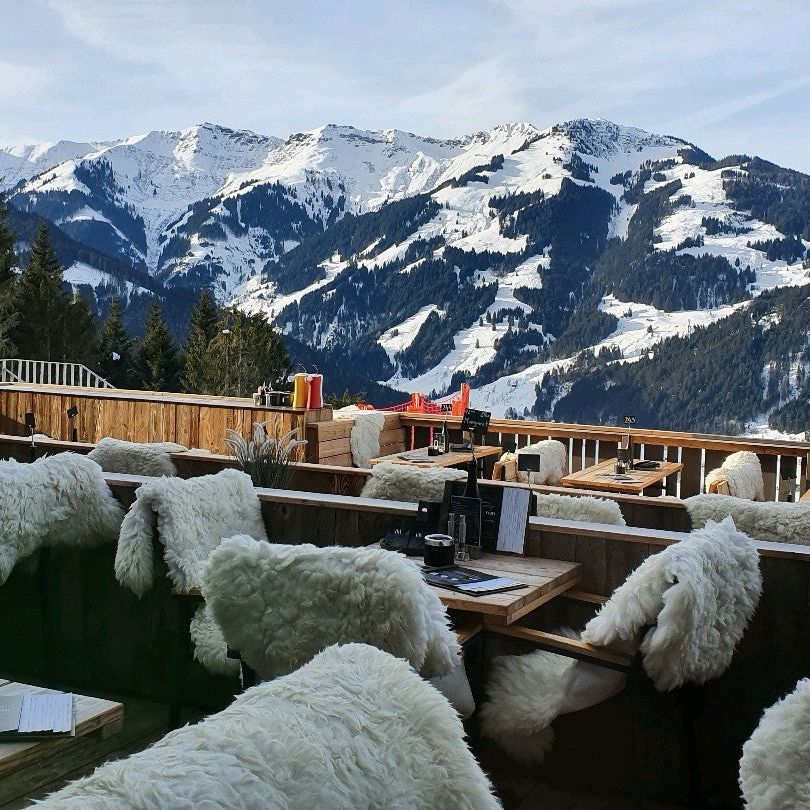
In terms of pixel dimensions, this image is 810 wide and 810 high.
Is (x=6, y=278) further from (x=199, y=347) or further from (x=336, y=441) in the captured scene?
(x=336, y=441)

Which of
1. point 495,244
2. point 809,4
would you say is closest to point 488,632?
point 809,4

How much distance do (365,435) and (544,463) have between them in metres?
1.59

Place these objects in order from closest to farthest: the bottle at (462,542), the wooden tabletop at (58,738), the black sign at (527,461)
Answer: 1. the wooden tabletop at (58,738)
2. the bottle at (462,542)
3. the black sign at (527,461)

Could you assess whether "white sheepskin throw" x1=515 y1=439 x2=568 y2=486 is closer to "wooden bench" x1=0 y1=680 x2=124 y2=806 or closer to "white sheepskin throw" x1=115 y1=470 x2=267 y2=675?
"white sheepskin throw" x1=115 y1=470 x2=267 y2=675

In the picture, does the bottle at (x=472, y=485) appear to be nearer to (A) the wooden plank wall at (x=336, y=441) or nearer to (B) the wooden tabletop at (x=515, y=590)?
(B) the wooden tabletop at (x=515, y=590)

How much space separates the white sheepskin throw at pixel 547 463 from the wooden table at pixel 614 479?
40 centimetres

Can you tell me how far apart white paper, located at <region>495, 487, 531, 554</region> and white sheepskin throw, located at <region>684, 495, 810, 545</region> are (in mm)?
664

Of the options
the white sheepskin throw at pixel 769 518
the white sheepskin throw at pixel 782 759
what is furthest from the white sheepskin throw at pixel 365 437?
the white sheepskin throw at pixel 782 759

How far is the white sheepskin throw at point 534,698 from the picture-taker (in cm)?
270

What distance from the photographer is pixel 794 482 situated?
23.8 feet

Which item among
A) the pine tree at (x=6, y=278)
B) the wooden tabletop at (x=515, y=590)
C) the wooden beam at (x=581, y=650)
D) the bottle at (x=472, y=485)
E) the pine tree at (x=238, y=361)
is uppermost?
the pine tree at (x=6, y=278)

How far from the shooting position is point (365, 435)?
8.20 meters

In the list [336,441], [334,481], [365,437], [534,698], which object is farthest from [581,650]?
[365,437]

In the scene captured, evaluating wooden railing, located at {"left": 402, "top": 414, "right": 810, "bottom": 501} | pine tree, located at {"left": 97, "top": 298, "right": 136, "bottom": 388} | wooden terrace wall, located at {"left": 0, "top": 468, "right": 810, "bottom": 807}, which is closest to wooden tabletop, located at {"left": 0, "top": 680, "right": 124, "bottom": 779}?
wooden terrace wall, located at {"left": 0, "top": 468, "right": 810, "bottom": 807}
